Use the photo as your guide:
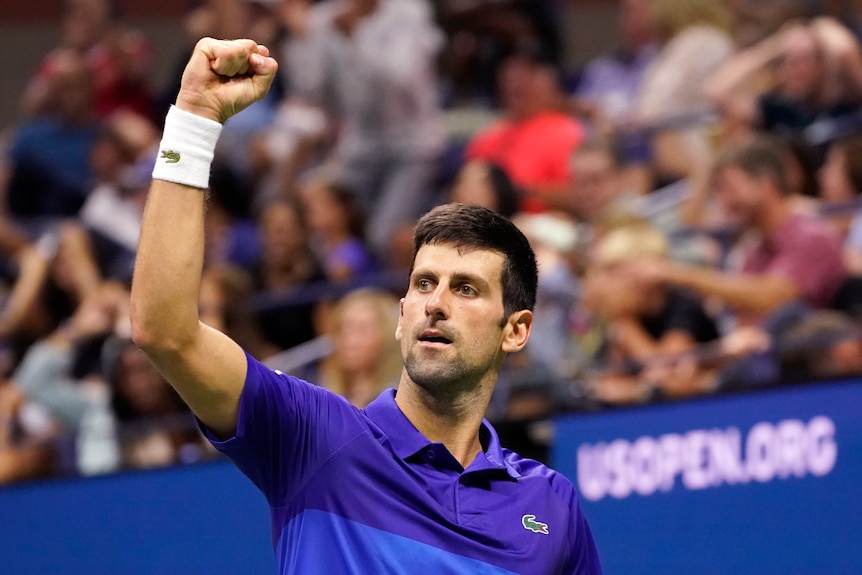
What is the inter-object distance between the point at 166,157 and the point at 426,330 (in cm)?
66

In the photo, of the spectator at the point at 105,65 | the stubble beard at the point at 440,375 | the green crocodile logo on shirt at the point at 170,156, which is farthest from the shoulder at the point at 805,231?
→ the spectator at the point at 105,65

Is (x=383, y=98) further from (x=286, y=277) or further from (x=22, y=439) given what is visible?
(x=22, y=439)

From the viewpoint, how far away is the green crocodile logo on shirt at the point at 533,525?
9.34 ft

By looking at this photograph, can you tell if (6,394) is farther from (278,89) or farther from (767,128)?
(767,128)

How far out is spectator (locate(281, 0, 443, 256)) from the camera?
8133mm

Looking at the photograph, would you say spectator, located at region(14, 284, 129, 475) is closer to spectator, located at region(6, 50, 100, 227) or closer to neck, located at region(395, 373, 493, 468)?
spectator, located at region(6, 50, 100, 227)

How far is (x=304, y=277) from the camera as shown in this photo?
7375mm

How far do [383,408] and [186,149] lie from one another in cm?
73

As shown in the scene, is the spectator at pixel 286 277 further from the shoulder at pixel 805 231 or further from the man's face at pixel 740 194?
the shoulder at pixel 805 231

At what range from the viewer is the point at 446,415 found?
2.90 metres

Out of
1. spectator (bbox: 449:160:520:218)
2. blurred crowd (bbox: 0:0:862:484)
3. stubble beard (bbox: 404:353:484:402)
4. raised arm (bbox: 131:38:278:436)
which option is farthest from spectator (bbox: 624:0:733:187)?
raised arm (bbox: 131:38:278:436)

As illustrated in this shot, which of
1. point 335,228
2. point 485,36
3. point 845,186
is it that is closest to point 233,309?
point 335,228

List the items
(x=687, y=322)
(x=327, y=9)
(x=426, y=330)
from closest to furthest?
(x=426, y=330)
(x=687, y=322)
(x=327, y=9)

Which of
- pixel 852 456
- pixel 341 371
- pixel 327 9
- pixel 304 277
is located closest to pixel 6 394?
pixel 304 277
